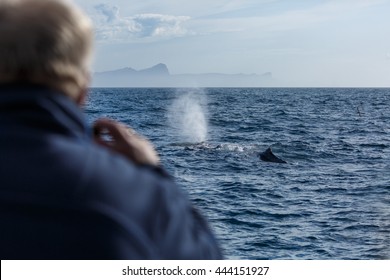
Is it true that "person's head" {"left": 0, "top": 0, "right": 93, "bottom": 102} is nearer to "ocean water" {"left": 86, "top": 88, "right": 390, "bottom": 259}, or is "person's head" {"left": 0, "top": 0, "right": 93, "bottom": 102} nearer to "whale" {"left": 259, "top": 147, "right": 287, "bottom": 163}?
"ocean water" {"left": 86, "top": 88, "right": 390, "bottom": 259}

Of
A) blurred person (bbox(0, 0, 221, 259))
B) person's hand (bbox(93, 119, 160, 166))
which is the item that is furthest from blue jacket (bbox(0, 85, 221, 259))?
person's hand (bbox(93, 119, 160, 166))

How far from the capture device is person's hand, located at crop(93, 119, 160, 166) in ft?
6.23

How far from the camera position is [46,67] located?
5.59 feet

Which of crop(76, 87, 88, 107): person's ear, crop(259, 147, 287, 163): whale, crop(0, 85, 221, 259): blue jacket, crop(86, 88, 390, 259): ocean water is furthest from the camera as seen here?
crop(259, 147, 287, 163): whale

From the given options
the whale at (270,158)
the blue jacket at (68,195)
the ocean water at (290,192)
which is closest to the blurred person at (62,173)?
the blue jacket at (68,195)

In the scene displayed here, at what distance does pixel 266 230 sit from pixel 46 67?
44.9 ft

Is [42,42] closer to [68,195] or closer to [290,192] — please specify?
[68,195]

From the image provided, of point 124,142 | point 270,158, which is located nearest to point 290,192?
point 270,158

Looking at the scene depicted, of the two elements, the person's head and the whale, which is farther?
the whale

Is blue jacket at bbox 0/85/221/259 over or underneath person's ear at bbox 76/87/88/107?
underneath

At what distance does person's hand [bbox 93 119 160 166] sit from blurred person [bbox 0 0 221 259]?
4.2 inches

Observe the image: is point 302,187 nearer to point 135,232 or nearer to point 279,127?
point 135,232

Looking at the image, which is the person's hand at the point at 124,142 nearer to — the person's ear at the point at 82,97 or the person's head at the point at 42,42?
the person's ear at the point at 82,97
